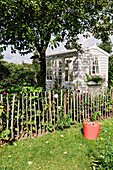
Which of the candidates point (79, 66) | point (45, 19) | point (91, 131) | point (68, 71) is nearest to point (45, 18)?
point (45, 19)

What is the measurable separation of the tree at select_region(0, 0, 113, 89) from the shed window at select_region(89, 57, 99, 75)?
12.8 feet

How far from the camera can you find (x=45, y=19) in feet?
13.0

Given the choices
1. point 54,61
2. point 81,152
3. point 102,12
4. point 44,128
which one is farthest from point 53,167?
point 54,61

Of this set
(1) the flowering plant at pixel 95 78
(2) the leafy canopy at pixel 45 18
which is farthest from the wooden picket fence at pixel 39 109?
(1) the flowering plant at pixel 95 78

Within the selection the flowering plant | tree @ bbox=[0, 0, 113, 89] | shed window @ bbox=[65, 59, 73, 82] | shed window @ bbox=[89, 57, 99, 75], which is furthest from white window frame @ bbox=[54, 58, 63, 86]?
tree @ bbox=[0, 0, 113, 89]

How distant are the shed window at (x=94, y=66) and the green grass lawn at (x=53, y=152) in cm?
655

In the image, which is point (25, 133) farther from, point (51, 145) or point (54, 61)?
point (54, 61)

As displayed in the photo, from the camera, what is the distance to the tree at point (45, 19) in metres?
3.76

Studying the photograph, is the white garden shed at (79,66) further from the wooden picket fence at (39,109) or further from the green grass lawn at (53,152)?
the green grass lawn at (53,152)

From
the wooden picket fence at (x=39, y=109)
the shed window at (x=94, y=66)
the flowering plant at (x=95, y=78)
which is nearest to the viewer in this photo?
the wooden picket fence at (x=39, y=109)

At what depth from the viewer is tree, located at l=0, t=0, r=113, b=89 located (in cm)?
376

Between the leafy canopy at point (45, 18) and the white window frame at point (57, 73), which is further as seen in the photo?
the white window frame at point (57, 73)

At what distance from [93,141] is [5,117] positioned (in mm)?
2268

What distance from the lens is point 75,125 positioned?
4680mm
